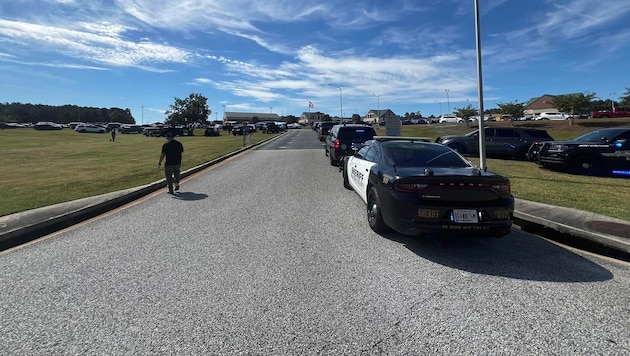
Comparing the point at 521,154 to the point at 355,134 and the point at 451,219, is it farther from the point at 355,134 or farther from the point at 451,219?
the point at 451,219

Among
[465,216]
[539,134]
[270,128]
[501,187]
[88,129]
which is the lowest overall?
[465,216]

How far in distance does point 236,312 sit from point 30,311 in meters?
1.92

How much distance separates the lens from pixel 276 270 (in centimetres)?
448

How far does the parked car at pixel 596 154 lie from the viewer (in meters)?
11.5

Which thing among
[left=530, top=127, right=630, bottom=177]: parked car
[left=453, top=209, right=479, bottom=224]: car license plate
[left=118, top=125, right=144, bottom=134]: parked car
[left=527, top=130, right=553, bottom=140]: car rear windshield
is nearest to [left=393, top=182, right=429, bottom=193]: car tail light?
[left=453, top=209, right=479, bottom=224]: car license plate

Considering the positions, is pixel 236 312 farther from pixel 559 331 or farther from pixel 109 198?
pixel 109 198

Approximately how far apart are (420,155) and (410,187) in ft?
5.09

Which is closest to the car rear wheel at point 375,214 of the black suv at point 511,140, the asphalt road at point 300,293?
the asphalt road at point 300,293

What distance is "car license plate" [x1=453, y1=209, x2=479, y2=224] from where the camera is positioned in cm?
484

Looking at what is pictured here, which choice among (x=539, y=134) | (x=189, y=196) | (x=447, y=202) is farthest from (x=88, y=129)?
(x=447, y=202)

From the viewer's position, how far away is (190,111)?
85.2m

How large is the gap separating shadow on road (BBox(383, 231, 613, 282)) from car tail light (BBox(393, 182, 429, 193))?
878 millimetres

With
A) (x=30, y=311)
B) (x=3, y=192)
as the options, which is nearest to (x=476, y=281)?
(x=30, y=311)

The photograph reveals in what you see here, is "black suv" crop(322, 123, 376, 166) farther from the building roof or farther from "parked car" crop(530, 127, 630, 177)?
the building roof
